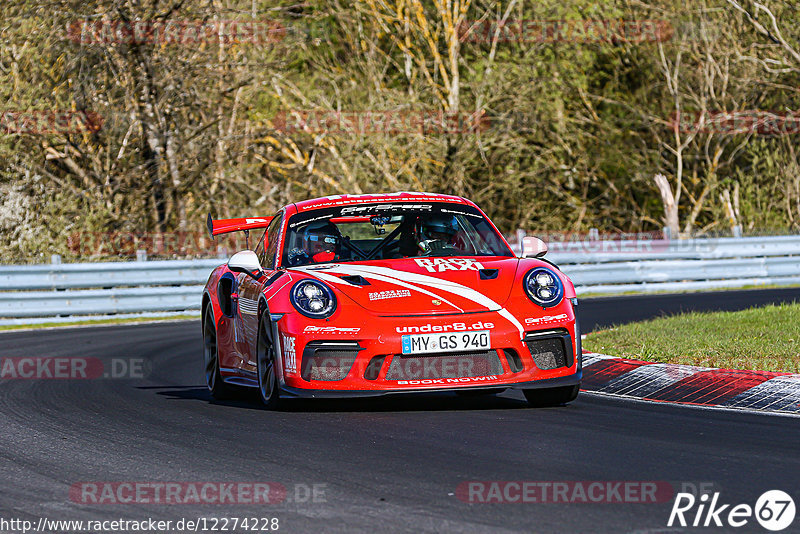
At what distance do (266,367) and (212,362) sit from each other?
150cm

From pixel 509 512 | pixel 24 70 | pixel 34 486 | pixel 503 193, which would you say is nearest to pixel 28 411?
pixel 34 486

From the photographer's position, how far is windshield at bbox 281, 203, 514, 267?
8.88 meters

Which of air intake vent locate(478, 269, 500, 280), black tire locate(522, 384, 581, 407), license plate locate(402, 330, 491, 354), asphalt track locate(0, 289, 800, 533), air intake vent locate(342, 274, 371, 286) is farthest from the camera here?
black tire locate(522, 384, 581, 407)

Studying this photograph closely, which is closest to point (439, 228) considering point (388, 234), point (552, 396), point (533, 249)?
point (388, 234)

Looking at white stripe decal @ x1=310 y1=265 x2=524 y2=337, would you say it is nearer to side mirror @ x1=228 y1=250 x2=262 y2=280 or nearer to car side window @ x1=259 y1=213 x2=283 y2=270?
side mirror @ x1=228 y1=250 x2=262 y2=280

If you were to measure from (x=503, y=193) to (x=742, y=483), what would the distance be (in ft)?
80.9

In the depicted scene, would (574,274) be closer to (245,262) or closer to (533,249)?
(533,249)

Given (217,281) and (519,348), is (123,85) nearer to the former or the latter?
(217,281)

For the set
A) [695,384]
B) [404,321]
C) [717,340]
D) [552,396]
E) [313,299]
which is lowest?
[717,340]

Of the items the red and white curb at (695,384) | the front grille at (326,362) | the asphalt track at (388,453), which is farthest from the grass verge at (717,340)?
the front grille at (326,362)

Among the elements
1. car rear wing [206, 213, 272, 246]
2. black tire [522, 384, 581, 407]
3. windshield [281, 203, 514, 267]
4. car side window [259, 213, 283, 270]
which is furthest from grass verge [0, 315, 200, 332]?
black tire [522, 384, 581, 407]

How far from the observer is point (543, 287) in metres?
8.08

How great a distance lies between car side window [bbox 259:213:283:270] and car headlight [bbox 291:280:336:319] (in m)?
0.95

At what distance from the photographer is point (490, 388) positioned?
7.75 meters
